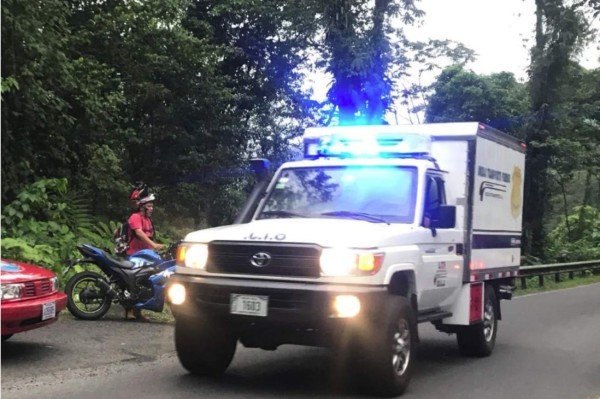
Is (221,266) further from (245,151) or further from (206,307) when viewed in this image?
(245,151)

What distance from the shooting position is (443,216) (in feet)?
21.8

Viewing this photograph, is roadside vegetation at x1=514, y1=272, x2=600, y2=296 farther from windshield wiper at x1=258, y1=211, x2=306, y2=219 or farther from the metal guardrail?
windshield wiper at x1=258, y1=211, x2=306, y2=219

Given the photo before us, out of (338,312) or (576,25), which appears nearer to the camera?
(338,312)

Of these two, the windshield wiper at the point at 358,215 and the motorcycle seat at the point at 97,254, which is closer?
the windshield wiper at the point at 358,215

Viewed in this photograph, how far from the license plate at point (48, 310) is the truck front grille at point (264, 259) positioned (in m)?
1.98

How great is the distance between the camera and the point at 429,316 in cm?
702

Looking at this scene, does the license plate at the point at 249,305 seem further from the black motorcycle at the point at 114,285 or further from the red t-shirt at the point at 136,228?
the red t-shirt at the point at 136,228

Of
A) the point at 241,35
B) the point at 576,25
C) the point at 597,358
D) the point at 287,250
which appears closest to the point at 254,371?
the point at 287,250

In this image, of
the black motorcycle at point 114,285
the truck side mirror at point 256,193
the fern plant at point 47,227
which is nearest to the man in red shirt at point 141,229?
the black motorcycle at point 114,285

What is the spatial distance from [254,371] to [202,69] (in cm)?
1460

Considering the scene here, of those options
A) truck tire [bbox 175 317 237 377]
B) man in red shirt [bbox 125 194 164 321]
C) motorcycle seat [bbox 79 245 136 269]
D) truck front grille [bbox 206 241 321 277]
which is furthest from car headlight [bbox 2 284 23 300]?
man in red shirt [bbox 125 194 164 321]

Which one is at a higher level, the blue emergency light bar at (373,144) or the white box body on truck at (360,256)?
the blue emergency light bar at (373,144)

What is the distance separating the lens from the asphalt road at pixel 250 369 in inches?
240

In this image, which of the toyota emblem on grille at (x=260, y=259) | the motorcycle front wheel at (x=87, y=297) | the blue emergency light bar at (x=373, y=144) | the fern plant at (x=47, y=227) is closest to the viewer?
the toyota emblem on grille at (x=260, y=259)
